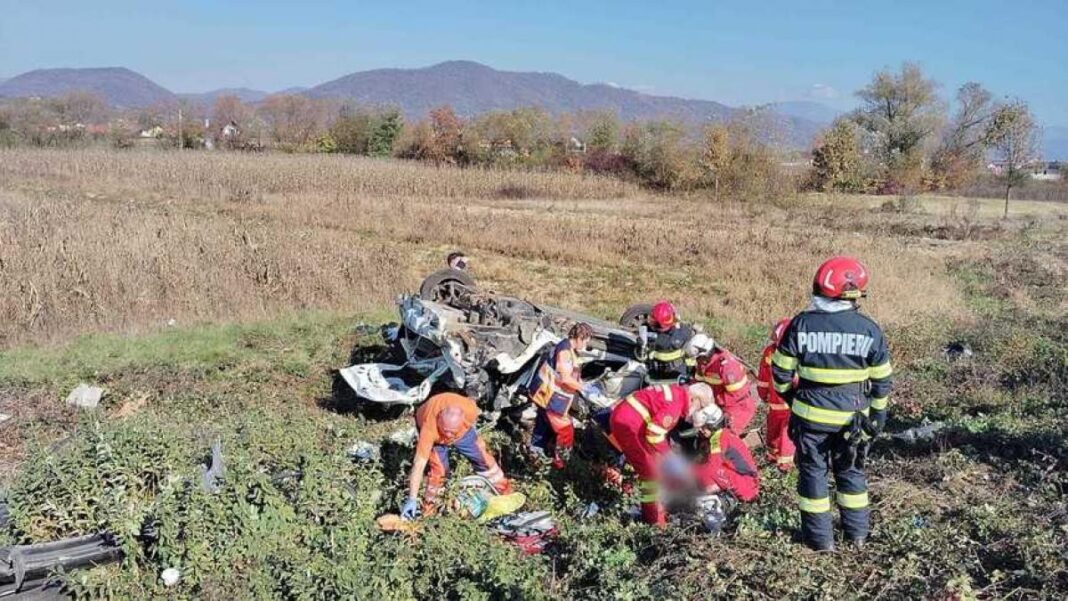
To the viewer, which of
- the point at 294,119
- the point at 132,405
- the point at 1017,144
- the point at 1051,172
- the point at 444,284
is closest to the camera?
the point at 132,405

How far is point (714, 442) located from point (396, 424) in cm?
337

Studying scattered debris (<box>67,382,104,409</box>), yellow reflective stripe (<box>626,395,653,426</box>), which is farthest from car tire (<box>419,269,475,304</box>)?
yellow reflective stripe (<box>626,395,653,426</box>)

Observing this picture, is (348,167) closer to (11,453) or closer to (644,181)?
(644,181)

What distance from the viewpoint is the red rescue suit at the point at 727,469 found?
16.2 ft

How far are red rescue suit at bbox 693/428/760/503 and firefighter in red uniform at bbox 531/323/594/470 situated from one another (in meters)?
1.35

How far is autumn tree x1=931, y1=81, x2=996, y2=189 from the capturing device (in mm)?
38406

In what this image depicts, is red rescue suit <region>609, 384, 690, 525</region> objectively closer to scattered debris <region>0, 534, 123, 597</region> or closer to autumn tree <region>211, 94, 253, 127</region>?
scattered debris <region>0, 534, 123, 597</region>

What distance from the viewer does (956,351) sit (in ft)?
31.4

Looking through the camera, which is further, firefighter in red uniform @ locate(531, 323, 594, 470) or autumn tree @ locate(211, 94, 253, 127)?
autumn tree @ locate(211, 94, 253, 127)

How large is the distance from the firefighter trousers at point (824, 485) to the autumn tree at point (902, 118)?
36.2 metres

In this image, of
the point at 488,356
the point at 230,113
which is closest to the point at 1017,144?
the point at 488,356

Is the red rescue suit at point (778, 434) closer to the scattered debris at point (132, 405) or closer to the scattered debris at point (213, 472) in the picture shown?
the scattered debris at point (213, 472)

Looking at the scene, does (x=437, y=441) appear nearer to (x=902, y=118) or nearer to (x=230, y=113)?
(x=902, y=118)

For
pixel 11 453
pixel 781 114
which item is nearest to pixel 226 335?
pixel 11 453
